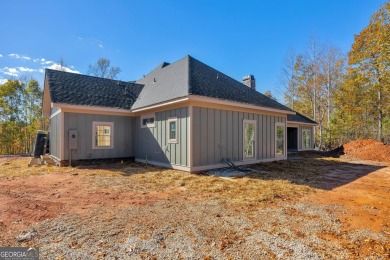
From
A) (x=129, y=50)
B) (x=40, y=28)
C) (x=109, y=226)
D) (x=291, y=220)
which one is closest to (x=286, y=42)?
(x=129, y=50)

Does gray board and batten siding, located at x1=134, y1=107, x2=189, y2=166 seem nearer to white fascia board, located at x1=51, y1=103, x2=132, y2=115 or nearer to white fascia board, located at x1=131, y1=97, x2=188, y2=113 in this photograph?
white fascia board, located at x1=131, y1=97, x2=188, y2=113

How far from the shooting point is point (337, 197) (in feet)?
16.2

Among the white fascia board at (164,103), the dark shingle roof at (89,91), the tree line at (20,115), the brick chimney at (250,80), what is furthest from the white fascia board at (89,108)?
the tree line at (20,115)

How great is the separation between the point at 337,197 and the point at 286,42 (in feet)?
72.4

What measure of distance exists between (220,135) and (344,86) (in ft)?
63.5

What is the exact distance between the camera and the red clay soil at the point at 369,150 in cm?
1251

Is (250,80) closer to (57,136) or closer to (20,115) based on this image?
(57,136)

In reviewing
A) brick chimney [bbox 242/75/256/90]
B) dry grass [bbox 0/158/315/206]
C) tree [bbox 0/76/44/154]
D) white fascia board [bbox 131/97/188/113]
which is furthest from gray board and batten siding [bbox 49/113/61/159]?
tree [bbox 0/76/44/154]

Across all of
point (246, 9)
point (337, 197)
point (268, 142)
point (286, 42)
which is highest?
point (286, 42)

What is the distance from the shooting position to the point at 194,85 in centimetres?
842

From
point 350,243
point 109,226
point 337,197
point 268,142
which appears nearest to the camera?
point 350,243

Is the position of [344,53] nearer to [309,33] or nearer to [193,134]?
[309,33]

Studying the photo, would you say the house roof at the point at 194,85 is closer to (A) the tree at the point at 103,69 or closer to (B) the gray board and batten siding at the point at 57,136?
(B) the gray board and batten siding at the point at 57,136

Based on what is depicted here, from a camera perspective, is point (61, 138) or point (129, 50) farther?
point (129, 50)
